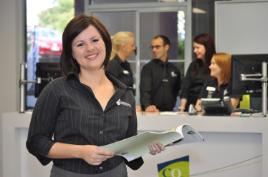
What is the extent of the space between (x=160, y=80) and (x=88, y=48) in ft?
11.2

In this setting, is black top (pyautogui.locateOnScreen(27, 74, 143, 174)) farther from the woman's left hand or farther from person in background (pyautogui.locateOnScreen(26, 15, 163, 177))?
the woman's left hand

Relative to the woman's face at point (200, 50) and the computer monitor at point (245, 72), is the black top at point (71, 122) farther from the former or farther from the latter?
the woman's face at point (200, 50)

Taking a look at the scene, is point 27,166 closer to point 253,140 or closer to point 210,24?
point 253,140

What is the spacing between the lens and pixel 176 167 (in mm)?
3135

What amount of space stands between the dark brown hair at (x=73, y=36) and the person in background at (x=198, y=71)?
274 centimetres

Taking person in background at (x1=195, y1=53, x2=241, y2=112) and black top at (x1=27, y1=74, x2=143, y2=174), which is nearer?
black top at (x1=27, y1=74, x2=143, y2=174)

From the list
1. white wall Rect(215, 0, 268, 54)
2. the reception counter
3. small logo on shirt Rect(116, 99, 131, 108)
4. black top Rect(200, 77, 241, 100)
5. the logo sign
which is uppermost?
white wall Rect(215, 0, 268, 54)

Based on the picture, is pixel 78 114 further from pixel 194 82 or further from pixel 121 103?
pixel 194 82

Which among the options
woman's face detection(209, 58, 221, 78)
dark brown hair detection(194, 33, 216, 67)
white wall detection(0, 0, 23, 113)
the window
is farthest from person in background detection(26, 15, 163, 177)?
the window

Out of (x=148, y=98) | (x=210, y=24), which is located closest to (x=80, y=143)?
(x=148, y=98)

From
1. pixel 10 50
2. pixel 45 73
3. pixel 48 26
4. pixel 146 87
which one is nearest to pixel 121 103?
pixel 45 73

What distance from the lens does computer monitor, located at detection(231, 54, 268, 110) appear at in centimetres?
329

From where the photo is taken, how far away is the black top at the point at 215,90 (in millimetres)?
3568

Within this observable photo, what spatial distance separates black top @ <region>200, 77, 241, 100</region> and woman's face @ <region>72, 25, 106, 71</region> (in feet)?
6.99
